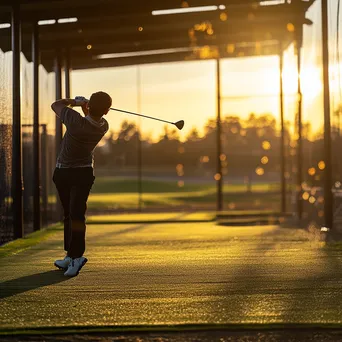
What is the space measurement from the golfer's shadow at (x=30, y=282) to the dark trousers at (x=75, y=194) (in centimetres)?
23

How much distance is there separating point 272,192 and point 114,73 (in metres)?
16.5

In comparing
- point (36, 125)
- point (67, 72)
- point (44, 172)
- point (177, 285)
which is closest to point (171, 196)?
point (67, 72)

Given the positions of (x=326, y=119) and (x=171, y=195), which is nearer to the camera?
(x=326, y=119)

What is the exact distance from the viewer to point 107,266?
6301 millimetres

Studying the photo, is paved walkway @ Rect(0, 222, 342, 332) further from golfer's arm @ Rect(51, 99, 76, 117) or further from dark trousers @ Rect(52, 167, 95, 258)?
golfer's arm @ Rect(51, 99, 76, 117)

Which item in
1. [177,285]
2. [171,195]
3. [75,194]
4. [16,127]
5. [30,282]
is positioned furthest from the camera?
[171,195]

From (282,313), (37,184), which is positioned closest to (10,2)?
(37,184)

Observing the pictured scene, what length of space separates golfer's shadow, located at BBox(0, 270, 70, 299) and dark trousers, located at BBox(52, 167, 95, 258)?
23cm

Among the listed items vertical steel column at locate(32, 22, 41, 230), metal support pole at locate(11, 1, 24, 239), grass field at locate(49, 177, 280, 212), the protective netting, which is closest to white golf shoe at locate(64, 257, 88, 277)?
the protective netting

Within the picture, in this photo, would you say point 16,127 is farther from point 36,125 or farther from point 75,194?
point 75,194

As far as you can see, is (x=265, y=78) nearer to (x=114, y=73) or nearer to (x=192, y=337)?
(x=114, y=73)

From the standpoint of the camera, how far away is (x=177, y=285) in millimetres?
5160

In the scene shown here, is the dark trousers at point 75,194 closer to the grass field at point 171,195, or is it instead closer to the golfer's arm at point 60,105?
the golfer's arm at point 60,105

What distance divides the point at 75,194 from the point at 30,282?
75 centimetres
